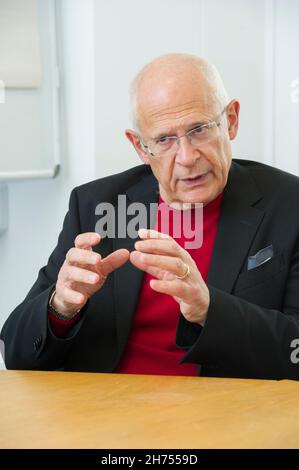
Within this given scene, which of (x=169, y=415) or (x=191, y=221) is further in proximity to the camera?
(x=191, y=221)

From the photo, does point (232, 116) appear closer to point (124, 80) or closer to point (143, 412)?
point (124, 80)

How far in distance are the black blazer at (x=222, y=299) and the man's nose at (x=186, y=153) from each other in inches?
7.6

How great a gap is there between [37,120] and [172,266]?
4.38 feet

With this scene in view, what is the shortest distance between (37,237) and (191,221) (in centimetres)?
105

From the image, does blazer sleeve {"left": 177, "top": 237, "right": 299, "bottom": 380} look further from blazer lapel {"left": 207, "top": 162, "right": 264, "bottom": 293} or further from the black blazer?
blazer lapel {"left": 207, "top": 162, "right": 264, "bottom": 293}

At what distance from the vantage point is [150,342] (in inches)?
67.8

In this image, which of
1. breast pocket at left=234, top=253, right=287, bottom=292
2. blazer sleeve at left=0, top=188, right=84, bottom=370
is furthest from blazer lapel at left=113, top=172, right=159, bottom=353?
breast pocket at left=234, top=253, right=287, bottom=292

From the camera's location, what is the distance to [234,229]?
5.69 ft

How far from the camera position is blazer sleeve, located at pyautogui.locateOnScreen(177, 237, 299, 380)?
1415mm

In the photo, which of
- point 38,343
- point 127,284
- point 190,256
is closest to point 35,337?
point 38,343

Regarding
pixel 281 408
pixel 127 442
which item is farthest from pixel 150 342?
pixel 127 442

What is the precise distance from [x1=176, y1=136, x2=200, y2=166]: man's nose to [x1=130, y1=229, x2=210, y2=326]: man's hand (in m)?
0.34
